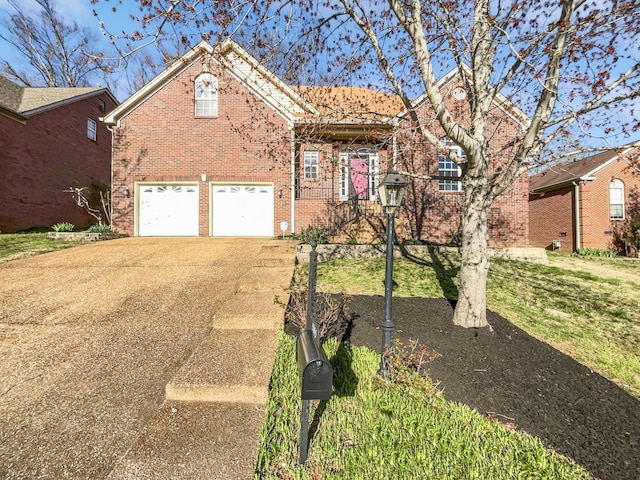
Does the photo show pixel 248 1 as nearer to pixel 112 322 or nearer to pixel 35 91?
pixel 112 322

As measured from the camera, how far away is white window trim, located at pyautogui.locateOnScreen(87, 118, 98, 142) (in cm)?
1748

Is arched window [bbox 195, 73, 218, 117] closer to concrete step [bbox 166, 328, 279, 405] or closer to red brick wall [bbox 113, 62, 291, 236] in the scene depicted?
red brick wall [bbox 113, 62, 291, 236]

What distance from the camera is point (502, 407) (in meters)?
2.94

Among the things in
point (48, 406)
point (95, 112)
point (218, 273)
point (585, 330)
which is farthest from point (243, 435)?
point (95, 112)

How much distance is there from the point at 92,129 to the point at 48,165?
415 cm

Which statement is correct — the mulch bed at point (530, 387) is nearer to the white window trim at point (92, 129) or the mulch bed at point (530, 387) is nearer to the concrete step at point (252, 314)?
the concrete step at point (252, 314)

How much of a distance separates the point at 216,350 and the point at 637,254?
1952 cm

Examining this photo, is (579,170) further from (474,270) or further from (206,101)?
(206,101)

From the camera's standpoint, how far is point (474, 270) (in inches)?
187

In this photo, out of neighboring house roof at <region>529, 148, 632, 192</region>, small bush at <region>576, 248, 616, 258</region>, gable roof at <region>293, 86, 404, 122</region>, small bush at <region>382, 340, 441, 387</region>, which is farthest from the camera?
neighboring house roof at <region>529, 148, 632, 192</region>

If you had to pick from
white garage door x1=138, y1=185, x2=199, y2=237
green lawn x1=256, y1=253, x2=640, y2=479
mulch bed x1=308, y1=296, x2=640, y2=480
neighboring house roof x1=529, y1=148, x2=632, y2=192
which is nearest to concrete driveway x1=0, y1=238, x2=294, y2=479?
green lawn x1=256, y1=253, x2=640, y2=479

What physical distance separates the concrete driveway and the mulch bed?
95.2 inches

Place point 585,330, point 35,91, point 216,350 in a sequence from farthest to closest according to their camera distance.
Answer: point 35,91, point 585,330, point 216,350

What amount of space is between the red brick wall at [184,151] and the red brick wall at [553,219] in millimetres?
14988
